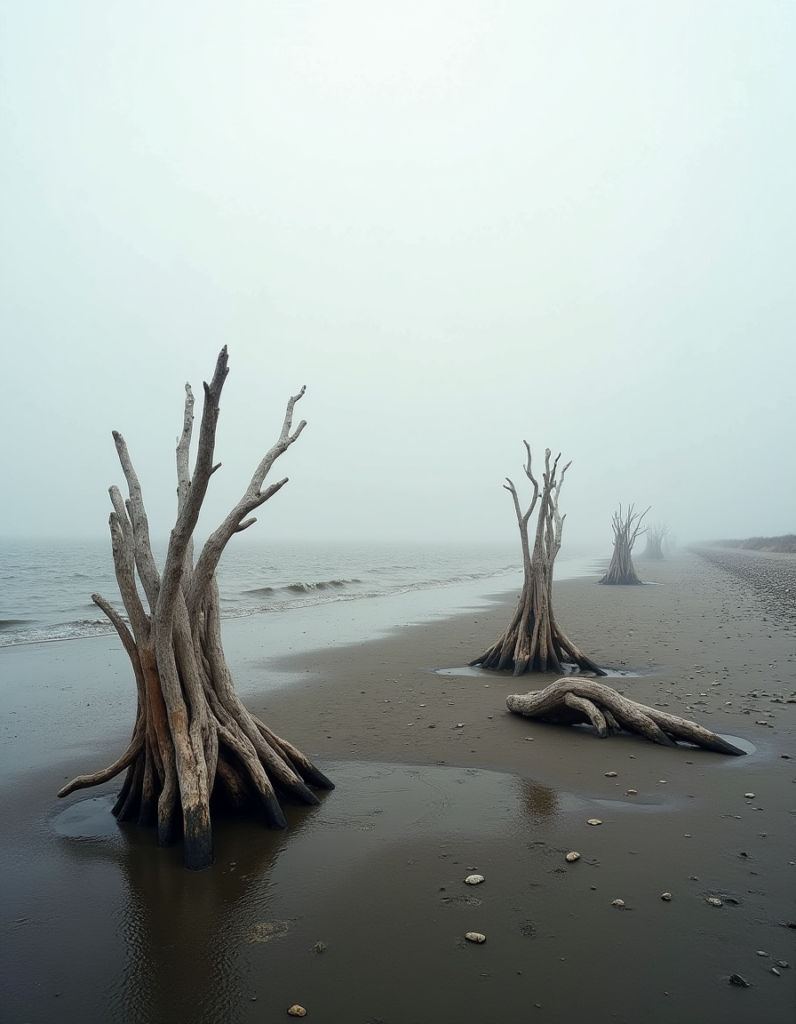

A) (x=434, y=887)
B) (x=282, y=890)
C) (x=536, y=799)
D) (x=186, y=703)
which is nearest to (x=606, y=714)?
(x=536, y=799)

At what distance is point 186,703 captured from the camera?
15.9 feet

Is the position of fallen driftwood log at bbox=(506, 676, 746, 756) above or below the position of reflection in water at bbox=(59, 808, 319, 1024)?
above

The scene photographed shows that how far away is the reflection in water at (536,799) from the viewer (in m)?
4.85

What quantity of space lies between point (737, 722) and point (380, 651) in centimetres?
724

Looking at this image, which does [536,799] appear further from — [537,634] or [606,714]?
[537,634]

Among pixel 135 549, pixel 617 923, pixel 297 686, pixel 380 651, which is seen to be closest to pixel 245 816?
pixel 135 549

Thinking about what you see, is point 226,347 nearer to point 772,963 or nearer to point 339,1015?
point 339,1015

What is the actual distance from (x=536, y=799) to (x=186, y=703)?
2854 millimetres

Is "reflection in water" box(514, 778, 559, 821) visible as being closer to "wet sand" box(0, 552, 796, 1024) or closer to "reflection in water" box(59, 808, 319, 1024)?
"wet sand" box(0, 552, 796, 1024)

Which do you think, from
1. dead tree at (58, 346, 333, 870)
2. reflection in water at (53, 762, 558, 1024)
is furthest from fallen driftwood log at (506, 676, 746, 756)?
dead tree at (58, 346, 333, 870)

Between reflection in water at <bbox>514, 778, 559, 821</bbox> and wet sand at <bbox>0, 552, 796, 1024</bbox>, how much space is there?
0.02m

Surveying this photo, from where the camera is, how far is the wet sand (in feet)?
9.48

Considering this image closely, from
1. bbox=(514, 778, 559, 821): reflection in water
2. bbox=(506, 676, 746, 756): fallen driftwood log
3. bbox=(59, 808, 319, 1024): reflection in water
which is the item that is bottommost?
bbox=(59, 808, 319, 1024): reflection in water

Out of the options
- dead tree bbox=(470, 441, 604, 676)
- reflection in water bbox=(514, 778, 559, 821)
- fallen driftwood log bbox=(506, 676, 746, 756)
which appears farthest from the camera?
dead tree bbox=(470, 441, 604, 676)
